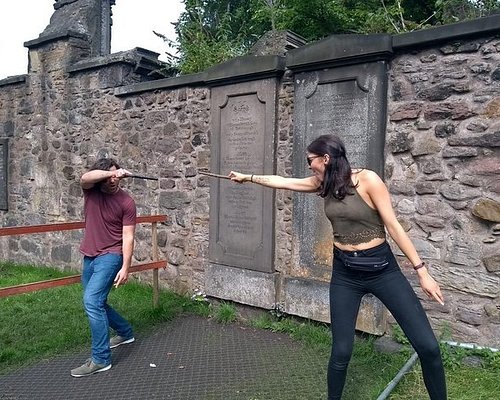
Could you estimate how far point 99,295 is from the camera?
3.80 metres

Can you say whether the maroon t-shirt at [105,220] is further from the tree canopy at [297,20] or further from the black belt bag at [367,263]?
the tree canopy at [297,20]

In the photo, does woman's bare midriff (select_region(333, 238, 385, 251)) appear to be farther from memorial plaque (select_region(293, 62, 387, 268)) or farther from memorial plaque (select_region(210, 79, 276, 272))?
memorial plaque (select_region(210, 79, 276, 272))

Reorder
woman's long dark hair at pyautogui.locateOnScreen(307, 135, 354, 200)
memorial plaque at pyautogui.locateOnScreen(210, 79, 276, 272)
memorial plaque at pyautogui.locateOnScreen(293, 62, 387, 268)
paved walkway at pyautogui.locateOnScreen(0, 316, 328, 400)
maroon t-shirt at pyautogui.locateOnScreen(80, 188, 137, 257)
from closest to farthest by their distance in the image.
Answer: woman's long dark hair at pyautogui.locateOnScreen(307, 135, 354, 200)
paved walkway at pyautogui.locateOnScreen(0, 316, 328, 400)
maroon t-shirt at pyautogui.locateOnScreen(80, 188, 137, 257)
memorial plaque at pyautogui.locateOnScreen(293, 62, 387, 268)
memorial plaque at pyautogui.locateOnScreen(210, 79, 276, 272)

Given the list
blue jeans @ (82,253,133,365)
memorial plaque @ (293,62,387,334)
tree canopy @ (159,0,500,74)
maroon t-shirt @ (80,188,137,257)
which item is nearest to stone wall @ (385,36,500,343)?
memorial plaque @ (293,62,387,334)

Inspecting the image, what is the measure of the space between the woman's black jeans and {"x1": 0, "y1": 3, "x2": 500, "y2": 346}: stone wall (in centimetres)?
139

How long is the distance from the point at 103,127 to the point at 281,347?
13.3 feet

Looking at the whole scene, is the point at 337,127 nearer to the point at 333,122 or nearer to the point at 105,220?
the point at 333,122

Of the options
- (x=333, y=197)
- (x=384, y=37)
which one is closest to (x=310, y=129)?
(x=384, y=37)

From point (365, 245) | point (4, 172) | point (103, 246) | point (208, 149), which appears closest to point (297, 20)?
point (4, 172)

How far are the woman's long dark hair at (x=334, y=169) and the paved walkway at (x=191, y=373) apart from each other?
1.55 meters

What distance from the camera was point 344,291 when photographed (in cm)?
279

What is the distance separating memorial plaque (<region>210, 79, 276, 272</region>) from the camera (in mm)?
4949

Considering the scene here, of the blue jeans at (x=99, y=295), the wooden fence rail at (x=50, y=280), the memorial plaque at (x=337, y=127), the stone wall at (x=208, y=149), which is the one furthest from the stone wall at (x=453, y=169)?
the wooden fence rail at (x=50, y=280)

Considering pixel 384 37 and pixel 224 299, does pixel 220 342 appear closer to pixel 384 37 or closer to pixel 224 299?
pixel 224 299
